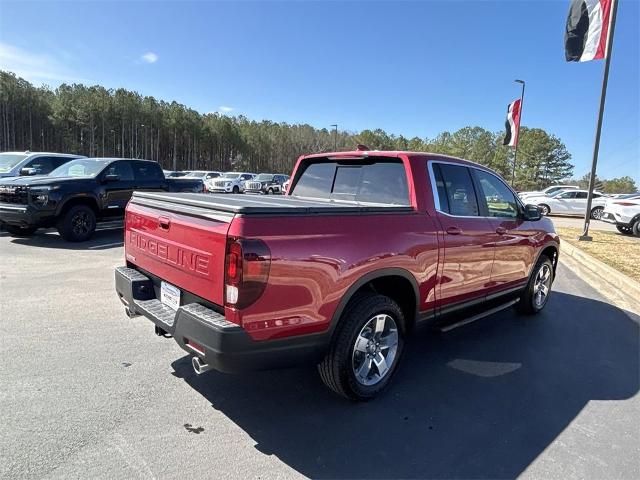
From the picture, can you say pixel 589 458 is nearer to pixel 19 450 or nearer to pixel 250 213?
pixel 250 213

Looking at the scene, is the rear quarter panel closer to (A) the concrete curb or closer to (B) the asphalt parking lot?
(B) the asphalt parking lot

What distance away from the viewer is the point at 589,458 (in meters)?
2.69

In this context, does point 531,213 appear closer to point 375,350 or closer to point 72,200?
point 375,350

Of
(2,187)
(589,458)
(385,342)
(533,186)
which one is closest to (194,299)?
(385,342)

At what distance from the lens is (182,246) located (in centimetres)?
287

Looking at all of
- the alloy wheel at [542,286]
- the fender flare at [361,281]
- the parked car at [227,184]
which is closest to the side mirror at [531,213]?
the alloy wheel at [542,286]

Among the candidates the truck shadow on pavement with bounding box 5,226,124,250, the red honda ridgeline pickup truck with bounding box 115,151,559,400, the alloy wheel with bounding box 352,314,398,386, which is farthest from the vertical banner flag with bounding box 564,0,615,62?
the truck shadow on pavement with bounding box 5,226,124,250

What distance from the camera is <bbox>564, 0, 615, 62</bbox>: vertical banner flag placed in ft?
38.7

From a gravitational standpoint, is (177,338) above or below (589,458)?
above

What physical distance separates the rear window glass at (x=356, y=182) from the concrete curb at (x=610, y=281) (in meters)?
4.82

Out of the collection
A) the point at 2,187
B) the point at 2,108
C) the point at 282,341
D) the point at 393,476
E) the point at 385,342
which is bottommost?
the point at 393,476

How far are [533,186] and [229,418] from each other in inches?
2723

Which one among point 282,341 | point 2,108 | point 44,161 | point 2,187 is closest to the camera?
point 282,341

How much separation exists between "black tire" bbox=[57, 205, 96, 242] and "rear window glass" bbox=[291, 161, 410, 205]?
6528 millimetres
